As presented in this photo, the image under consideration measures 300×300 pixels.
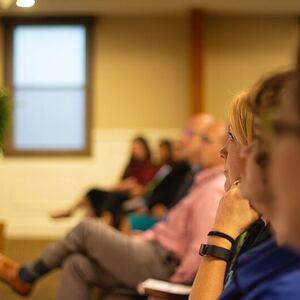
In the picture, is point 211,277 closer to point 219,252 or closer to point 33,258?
point 219,252

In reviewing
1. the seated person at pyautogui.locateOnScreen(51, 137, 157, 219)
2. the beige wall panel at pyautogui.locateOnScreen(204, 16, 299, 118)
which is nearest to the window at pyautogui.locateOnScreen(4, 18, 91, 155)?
the seated person at pyautogui.locateOnScreen(51, 137, 157, 219)

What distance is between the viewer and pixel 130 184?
21.2 feet

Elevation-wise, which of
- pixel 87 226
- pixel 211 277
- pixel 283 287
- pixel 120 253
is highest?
pixel 283 287

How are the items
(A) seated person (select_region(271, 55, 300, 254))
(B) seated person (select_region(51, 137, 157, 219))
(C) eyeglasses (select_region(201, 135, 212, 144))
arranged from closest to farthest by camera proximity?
(A) seated person (select_region(271, 55, 300, 254)) < (C) eyeglasses (select_region(201, 135, 212, 144)) < (B) seated person (select_region(51, 137, 157, 219))

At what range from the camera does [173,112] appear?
7695mm

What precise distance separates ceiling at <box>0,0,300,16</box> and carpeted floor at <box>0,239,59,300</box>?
92.7 inches

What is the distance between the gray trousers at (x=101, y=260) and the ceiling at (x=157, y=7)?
4.06m

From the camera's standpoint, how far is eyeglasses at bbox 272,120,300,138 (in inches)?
27.5

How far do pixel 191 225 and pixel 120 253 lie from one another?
1.27 ft

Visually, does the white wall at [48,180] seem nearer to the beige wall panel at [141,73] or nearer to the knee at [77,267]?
the beige wall panel at [141,73]

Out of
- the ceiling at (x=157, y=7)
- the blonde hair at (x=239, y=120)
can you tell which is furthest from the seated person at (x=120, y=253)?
the ceiling at (x=157, y=7)

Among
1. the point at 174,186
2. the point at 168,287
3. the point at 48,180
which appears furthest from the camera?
the point at 48,180

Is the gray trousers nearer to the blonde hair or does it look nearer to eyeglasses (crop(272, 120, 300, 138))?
the blonde hair

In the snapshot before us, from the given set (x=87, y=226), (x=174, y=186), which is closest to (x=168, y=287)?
(x=87, y=226)
